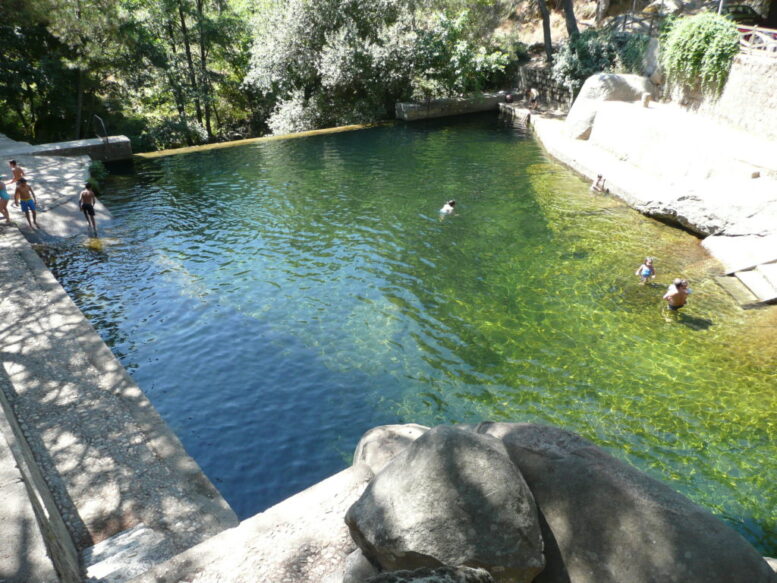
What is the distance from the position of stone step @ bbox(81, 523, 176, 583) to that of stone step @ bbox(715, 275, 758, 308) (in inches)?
447

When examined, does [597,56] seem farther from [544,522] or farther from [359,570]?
[359,570]

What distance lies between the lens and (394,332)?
10836 millimetres

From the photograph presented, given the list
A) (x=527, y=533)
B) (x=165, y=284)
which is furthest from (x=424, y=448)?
(x=165, y=284)

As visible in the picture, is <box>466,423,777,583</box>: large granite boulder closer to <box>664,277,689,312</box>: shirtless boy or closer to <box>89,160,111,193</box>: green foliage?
<box>664,277,689,312</box>: shirtless boy

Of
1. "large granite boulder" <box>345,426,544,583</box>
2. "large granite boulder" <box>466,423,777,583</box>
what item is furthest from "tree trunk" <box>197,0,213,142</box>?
"large granite boulder" <box>466,423,777,583</box>

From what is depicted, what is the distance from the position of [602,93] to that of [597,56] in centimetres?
612

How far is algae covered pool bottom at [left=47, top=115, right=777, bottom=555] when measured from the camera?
7.88 m

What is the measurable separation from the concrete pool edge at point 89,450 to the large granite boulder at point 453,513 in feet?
9.09

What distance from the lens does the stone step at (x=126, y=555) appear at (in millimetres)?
4914

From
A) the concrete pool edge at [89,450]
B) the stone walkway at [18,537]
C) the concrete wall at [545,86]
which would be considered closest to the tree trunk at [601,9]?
the concrete wall at [545,86]

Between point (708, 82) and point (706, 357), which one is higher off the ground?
point (708, 82)

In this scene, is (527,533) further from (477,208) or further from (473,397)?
(477,208)

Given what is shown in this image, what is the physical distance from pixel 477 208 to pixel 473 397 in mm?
10083

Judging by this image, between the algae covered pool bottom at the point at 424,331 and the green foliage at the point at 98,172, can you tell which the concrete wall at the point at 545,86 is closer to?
the algae covered pool bottom at the point at 424,331
